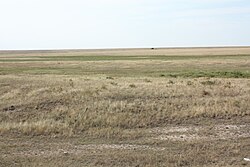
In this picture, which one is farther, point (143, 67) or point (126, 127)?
point (143, 67)

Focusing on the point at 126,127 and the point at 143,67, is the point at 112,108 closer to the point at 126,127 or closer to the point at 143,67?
the point at 126,127

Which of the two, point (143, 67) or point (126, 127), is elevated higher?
point (126, 127)

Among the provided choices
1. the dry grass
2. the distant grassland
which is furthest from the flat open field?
the distant grassland

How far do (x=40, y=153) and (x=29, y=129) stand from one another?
3.13m

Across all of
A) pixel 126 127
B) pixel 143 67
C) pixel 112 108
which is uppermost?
pixel 112 108

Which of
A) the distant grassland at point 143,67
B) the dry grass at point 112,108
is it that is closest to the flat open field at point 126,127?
the dry grass at point 112,108

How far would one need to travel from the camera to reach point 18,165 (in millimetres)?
10547

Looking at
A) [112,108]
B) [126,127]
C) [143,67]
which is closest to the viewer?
[126,127]

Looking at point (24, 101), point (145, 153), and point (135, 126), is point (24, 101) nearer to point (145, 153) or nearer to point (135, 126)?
point (135, 126)

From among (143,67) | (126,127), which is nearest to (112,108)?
(126,127)

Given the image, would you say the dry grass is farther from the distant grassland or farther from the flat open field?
the distant grassland

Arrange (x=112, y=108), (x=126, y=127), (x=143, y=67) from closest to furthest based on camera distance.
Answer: (x=126, y=127), (x=112, y=108), (x=143, y=67)

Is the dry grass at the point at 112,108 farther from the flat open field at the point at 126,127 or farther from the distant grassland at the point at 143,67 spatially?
the distant grassland at the point at 143,67

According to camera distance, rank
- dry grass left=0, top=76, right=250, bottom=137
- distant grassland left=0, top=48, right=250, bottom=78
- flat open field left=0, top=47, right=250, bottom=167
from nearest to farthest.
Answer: flat open field left=0, top=47, right=250, bottom=167 < dry grass left=0, top=76, right=250, bottom=137 < distant grassland left=0, top=48, right=250, bottom=78
